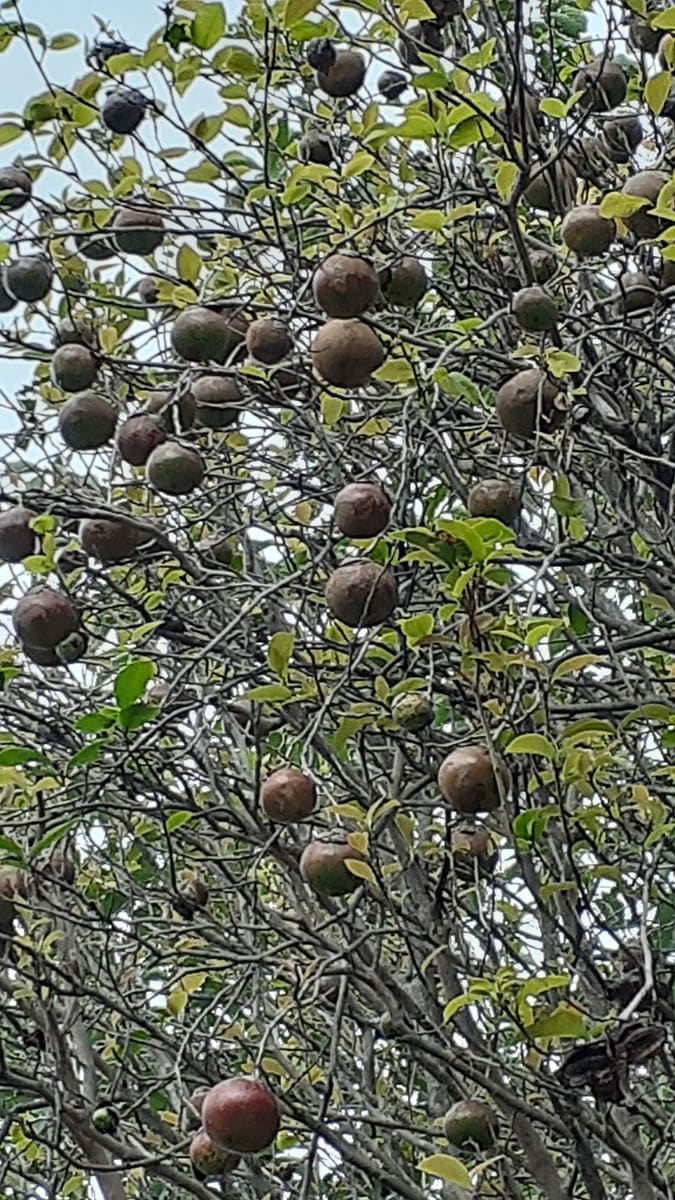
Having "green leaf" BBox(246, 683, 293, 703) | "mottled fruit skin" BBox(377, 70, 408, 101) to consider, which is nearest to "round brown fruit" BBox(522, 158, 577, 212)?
"mottled fruit skin" BBox(377, 70, 408, 101)

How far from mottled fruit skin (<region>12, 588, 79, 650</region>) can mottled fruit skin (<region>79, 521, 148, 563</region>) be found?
0.55ft

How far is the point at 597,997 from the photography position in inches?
82.8

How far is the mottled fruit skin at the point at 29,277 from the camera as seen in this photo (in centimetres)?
244

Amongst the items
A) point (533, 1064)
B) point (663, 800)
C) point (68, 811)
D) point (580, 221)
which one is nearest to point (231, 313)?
point (580, 221)

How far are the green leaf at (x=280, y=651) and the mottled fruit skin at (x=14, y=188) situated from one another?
39.3 inches

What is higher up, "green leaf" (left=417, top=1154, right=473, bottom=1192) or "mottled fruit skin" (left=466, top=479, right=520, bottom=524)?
"mottled fruit skin" (left=466, top=479, right=520, bottom=524)

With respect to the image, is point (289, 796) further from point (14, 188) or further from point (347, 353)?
point (14, 188)

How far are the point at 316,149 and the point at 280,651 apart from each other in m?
1.27

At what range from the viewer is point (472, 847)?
6.95 ft

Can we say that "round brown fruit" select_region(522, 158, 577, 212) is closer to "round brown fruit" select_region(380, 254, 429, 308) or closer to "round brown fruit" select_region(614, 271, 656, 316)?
"round brown fruit" select_region(614, 271, 656, 316)

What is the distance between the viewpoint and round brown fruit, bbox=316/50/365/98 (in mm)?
2748

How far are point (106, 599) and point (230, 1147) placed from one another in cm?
143

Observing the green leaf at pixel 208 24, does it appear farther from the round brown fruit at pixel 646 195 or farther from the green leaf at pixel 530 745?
the green leaf at pixel 530 745

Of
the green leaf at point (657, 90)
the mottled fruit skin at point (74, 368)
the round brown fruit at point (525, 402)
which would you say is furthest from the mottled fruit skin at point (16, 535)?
the green leaf at point (657, 90)
